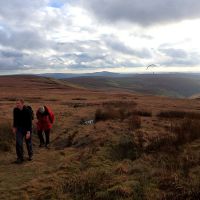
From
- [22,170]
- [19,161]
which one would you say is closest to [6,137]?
[19,161]

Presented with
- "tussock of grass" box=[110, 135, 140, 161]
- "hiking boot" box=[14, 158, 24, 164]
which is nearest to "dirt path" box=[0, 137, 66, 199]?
"hiking boot" box=[14, 158, 24, 164]

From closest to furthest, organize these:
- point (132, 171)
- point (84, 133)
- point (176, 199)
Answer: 1. point (176, 199)
2. point (132, 171)
3. point (84, 133)

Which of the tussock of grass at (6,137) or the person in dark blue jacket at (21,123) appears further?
the tussock of grass at (6,137)

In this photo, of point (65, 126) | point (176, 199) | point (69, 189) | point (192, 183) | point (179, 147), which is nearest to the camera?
point (176, 199)

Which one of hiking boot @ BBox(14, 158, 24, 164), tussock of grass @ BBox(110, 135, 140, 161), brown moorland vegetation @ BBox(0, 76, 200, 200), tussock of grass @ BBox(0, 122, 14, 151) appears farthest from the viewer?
tussock of grass @ BBox(0, 122, 14, 151)

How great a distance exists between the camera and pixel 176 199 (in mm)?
6172

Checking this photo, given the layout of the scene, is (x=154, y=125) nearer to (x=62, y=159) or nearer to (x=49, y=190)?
(x=62, y=159)

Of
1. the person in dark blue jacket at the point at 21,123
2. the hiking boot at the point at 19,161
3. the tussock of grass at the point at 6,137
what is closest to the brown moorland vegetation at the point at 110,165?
the tussock of grass at the point at 6,137

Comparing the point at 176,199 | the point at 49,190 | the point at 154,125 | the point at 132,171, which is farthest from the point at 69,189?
the point at 154,125

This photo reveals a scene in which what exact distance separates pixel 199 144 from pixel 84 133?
15.5 feet

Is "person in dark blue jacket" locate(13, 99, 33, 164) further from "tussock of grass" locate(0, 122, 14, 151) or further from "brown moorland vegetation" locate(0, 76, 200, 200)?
"tussock of grass" locate(0, 122, 14, 151)

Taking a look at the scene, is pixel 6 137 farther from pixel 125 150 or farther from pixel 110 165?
pixel 110 165

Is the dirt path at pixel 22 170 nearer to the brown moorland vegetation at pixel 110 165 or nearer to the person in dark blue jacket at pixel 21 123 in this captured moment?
the brown moorland vegetation at pixel 110 165

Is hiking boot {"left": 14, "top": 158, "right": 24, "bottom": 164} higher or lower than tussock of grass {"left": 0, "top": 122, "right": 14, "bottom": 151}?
lower
